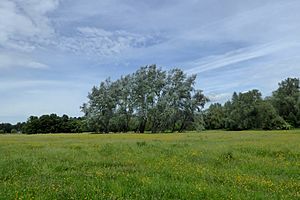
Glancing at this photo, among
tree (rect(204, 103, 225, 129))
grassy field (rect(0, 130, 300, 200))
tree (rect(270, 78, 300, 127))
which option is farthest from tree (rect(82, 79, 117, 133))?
grassy field (rect(0, 130, 300, 200))

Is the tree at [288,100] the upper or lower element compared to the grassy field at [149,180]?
upper

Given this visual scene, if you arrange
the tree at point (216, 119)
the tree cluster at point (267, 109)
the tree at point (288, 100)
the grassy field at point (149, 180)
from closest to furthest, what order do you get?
the grassy field at point (149, 180) → the tree cluster at point (267, 109) → the tree at point (288, 100) → the tree at point (216, 119)

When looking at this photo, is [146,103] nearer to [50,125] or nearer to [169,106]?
[169,106]

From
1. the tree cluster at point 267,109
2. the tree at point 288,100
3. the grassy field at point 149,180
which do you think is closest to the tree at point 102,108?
the tree cluster at point 267,109

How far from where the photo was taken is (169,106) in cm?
9181

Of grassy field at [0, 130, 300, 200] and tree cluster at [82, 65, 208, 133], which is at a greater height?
tree cluster at [82, 65, 208, 133]

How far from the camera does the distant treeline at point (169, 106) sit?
94.0m

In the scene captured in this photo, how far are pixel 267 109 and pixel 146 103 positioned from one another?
41.4 metres

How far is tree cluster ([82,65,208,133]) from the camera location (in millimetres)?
93625

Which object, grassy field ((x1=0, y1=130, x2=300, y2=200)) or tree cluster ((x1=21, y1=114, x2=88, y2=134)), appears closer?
grassy field ((x1=0, y1=130, x2=300, y2=200))

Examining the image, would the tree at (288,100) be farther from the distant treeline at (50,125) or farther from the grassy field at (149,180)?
the grassy field at (149,180)

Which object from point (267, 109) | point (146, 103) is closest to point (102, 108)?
point (146, 103)

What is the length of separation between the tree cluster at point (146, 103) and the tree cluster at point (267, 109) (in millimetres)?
20079

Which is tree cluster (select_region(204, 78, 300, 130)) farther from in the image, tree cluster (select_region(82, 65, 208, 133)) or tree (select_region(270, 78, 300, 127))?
tree cluster (select_region(82, 65, 208, 133))
